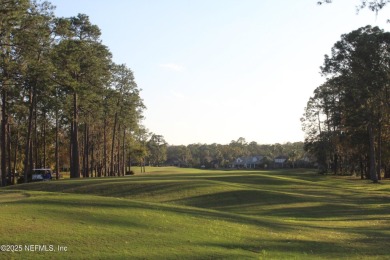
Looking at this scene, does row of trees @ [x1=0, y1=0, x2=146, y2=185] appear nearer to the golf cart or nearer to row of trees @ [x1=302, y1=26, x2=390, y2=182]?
the golf cart

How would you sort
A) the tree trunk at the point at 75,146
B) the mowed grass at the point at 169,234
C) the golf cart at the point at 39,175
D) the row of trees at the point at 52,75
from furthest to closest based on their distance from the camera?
the golf cart at the point at 39,175
the tree trunk at the point at 75,146
the row of trees at the point at 52,75
the mowed grass at the point at 169,234

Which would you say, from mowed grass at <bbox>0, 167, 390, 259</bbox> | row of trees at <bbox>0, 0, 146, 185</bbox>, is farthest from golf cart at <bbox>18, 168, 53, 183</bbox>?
mowed grass at <bbox>0, 167, 390, 259</bbox>

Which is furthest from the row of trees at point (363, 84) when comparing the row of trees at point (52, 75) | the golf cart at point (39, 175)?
the golf cart at point (39, 175)

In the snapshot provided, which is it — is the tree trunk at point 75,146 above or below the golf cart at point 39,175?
above

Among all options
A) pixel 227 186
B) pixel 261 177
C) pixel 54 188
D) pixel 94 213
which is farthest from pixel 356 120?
pixel 94 213

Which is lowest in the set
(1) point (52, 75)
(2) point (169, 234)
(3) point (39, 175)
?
(2) point (169, 234)

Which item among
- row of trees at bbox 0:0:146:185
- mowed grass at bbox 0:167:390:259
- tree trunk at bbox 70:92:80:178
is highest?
row of trees at bbox 0:0:146:185

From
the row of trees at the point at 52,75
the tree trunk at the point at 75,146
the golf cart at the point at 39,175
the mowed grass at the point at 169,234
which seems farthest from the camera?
the golf cart at the point at 39,175

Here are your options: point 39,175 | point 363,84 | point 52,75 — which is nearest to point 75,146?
point 39,175

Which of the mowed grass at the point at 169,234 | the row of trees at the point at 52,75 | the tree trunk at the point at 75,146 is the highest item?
the row of trees at the point at 52,75

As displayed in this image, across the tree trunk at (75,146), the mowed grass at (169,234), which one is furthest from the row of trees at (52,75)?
the mowed grass at (169,234)

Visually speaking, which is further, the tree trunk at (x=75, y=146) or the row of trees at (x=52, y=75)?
the tree trunk at (x=75, y=146)

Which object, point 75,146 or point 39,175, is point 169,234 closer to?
point 75,146

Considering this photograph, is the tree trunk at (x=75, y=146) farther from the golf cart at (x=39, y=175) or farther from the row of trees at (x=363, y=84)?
the row of trees at (x=363, y=84)
